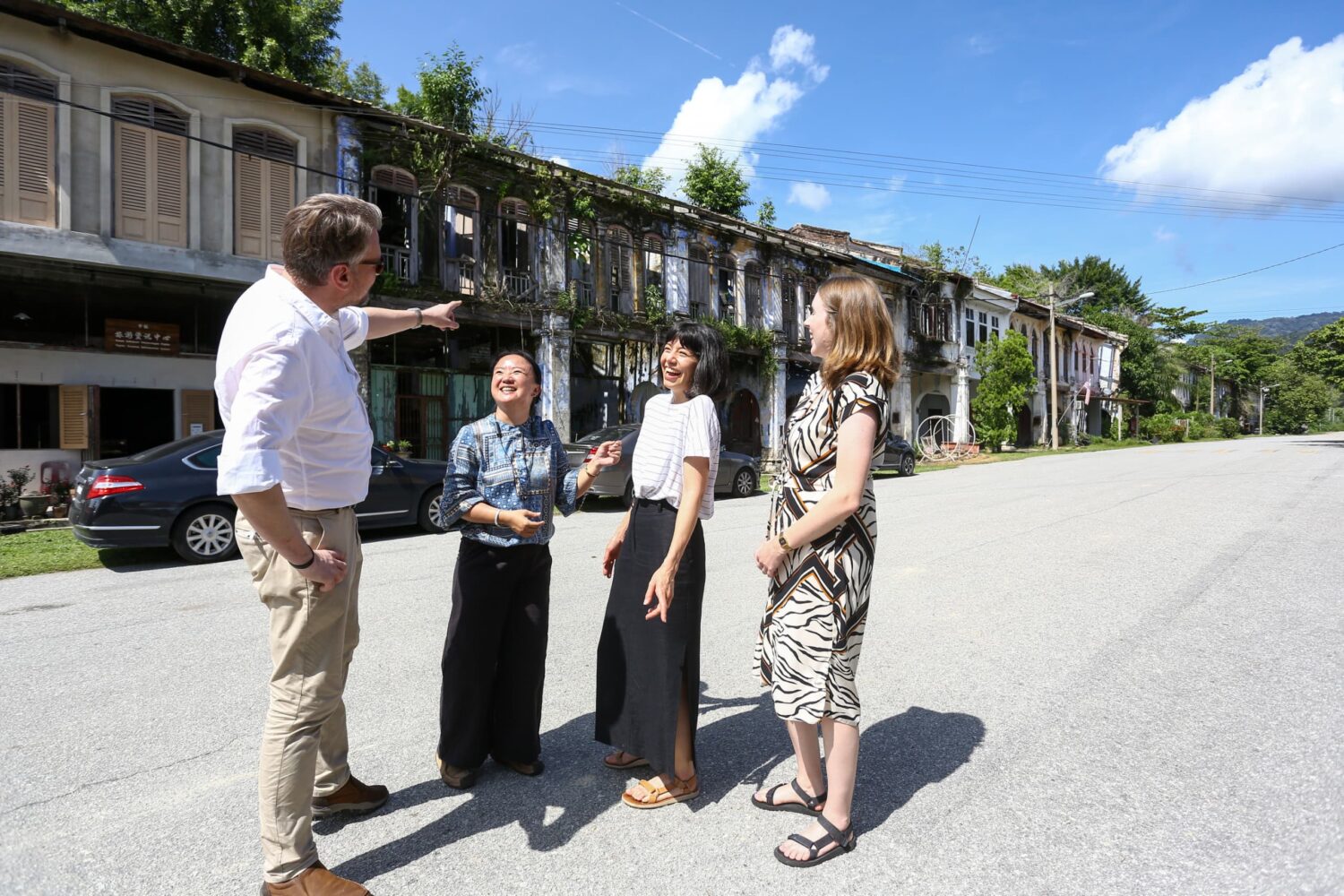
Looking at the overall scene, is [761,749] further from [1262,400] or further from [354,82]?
[1262,400]

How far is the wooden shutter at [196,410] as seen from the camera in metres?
13.7

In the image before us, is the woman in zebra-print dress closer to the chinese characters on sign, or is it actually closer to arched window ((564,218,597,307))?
the chinese characters on sign

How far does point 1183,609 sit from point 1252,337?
270ft

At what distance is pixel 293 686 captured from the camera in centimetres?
220

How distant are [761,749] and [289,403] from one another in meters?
2.39

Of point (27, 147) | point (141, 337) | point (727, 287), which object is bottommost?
point (141, 337)

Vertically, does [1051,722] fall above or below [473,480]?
below

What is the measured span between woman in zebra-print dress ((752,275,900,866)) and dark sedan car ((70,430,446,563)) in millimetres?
6114

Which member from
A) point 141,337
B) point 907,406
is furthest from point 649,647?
point 907,406

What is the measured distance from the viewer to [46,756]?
3.24m

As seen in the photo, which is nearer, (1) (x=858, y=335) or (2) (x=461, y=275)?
(1) (x=858, y=335)

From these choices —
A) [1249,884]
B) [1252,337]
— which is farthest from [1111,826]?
[1252,337]

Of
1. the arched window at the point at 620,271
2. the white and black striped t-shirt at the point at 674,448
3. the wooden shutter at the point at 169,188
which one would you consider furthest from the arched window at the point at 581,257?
the white and black striped t-shirt at the point at 674,448

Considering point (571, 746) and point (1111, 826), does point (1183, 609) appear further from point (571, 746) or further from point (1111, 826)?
point (571, 746)
